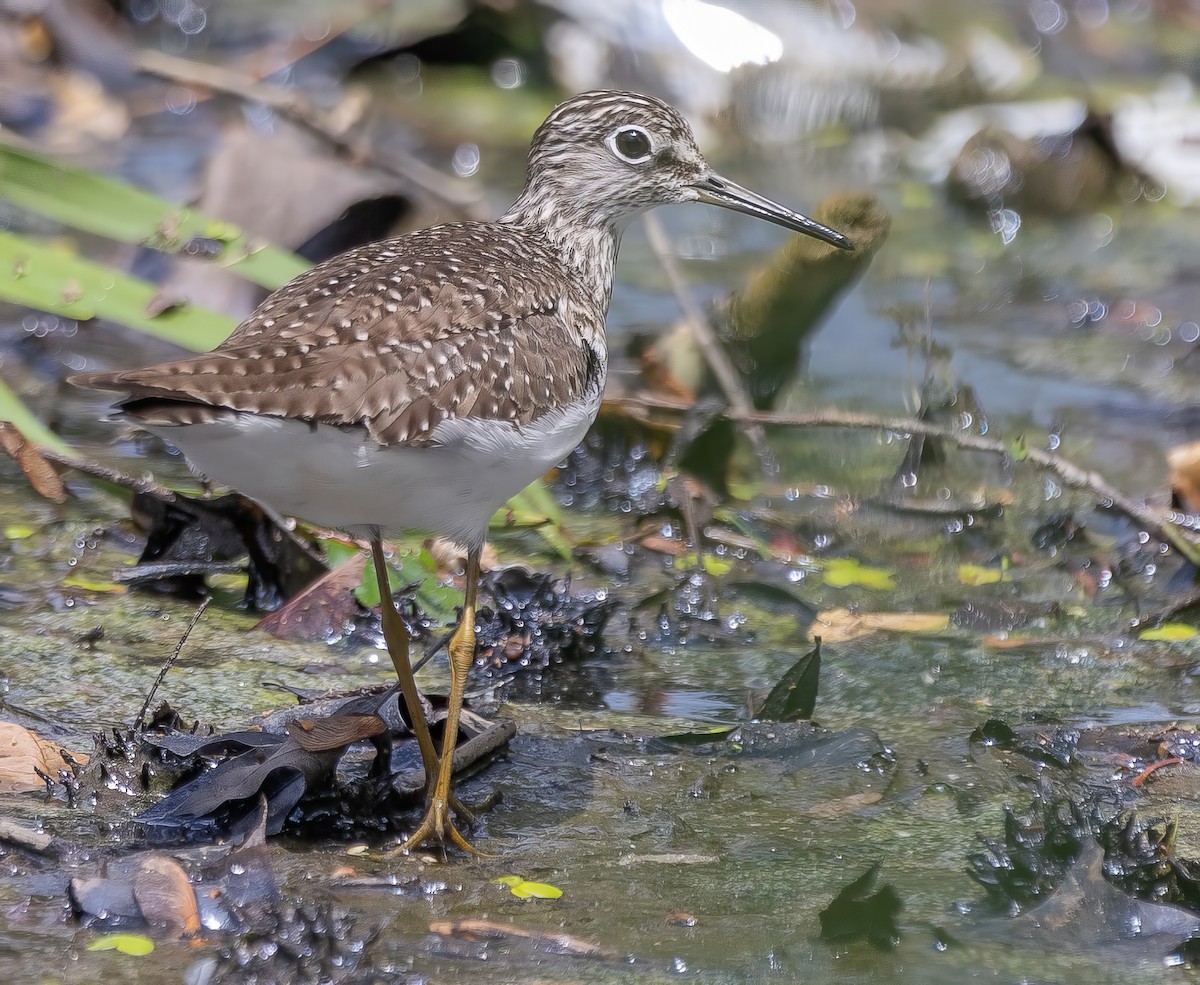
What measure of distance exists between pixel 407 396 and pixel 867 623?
1.94m

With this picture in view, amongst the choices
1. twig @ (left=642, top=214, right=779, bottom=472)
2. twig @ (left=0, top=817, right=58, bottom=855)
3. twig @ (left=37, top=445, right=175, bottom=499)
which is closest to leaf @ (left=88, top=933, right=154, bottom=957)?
twig @ (left=0, top=817, right=58, bottom=855)

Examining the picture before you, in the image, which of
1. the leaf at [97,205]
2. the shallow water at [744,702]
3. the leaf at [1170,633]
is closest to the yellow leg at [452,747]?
the shallow water at [744,702]

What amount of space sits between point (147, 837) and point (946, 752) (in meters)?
1.93

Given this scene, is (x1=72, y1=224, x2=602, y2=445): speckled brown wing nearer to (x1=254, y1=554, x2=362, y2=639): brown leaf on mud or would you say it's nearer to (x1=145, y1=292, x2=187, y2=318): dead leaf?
(x1=254, y1=554, x2=362, y2=639): brown leaf on mud

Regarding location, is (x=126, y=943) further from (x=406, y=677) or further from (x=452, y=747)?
(x=406, y=677)

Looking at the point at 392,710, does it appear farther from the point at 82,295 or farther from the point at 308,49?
the point at 308,49

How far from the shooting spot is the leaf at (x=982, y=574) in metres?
5.18

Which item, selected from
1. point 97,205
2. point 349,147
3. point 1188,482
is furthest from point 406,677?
point 349,147

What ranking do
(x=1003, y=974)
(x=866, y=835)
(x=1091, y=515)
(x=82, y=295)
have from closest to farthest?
1. (x=1003, y=974)
2. (x=866, y=835)
3. (x=82, y=295)
4. (x=1091, y=515)

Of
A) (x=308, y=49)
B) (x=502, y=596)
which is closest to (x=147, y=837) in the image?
(x=502, y=596)

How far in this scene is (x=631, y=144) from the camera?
190 inches

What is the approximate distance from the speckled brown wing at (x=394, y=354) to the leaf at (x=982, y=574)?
165 cm

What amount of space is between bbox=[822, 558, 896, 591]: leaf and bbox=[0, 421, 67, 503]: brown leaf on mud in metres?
2.48

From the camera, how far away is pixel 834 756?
393 centimetres
